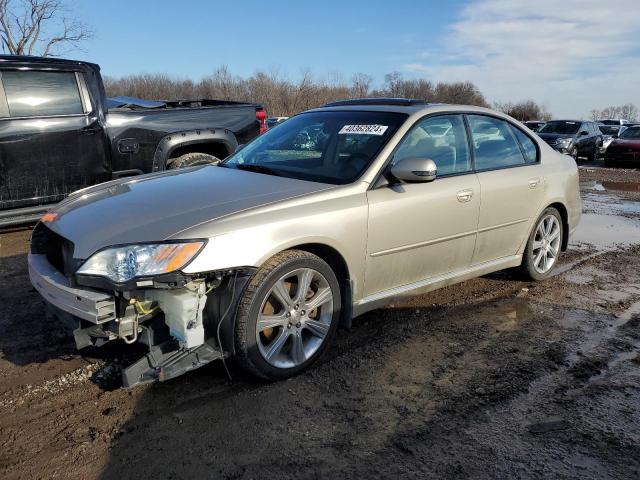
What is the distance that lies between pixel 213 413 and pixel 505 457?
4.95ft

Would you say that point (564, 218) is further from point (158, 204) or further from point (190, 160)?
point (190, 160)

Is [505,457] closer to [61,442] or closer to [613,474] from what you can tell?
[613,474]

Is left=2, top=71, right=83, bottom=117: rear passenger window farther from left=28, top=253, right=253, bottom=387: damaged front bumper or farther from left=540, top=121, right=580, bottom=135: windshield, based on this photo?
left=540, top=121, right=580, bottom=135: windshield

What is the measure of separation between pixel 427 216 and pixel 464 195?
476mm

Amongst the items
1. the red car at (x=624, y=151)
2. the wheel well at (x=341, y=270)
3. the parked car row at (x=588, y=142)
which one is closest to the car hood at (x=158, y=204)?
the wheel well at (x=341, y=270)

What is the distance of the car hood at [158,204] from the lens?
296cm

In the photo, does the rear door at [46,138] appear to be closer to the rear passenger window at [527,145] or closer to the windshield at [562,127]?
the rear passenger window at [527,145]

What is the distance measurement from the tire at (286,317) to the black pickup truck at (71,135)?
3900 mm

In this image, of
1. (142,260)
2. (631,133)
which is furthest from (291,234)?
(631,133)

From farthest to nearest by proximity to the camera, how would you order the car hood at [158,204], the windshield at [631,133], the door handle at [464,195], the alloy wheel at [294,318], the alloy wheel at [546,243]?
the windshield at [631,133] → the alloy wheel at [546,243] → the door handle at [464,195] → the alloy wheel at [294,318] → the car hood at [158,204]

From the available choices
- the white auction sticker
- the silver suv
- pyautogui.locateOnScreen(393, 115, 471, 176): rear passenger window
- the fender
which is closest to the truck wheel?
the fender

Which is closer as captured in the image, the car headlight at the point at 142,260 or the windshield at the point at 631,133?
the car headlight at the point at 142,260

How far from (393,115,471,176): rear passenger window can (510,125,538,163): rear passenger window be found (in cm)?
88

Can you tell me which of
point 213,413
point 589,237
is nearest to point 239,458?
point 213,413
